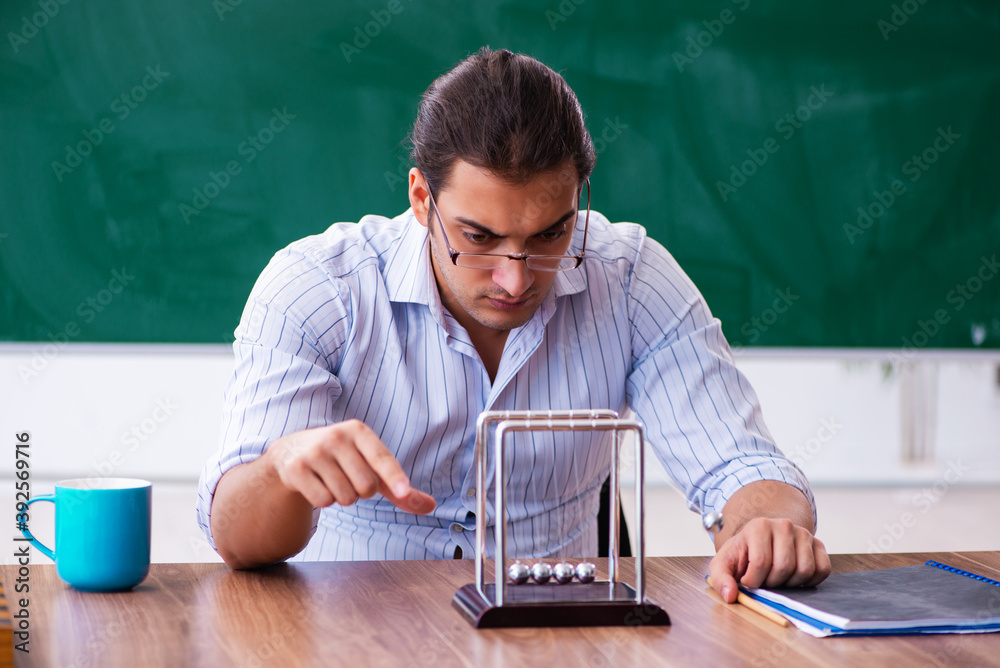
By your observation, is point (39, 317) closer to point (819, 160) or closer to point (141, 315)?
point (141, 315)

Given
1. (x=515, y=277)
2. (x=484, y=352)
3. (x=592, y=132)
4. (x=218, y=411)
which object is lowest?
(x=218, y=411)

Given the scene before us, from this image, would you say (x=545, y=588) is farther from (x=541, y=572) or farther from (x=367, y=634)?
(x=367, y=634)

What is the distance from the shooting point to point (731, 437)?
152cm

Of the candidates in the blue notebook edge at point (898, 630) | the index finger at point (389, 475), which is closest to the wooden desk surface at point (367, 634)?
the blue notebook edge at point (898, 630)

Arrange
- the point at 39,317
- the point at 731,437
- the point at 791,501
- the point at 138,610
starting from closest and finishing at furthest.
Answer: the point at 138,610
the point at 791,501
the point at 731,437
the point at 39,317

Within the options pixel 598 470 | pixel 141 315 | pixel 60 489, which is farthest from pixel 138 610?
pixel 141 315

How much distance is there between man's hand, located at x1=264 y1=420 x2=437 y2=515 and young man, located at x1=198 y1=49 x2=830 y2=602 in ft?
0.61

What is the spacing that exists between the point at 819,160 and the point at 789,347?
0.62m

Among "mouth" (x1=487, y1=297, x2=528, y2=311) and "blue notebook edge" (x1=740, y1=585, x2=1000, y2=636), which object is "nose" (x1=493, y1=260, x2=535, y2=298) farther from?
"blue notebook edge" (x1=740, y1=585, x2=1000, y2=636)

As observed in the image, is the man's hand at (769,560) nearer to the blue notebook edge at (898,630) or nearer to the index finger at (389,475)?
the blue notebook edge at (898,630)

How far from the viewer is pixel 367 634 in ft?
3.16

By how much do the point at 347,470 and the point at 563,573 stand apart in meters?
0.26

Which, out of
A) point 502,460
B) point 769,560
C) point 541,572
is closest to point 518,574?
point 541,572

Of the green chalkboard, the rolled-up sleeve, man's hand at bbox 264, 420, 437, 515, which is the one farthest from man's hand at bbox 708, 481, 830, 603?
the green chalkboard
